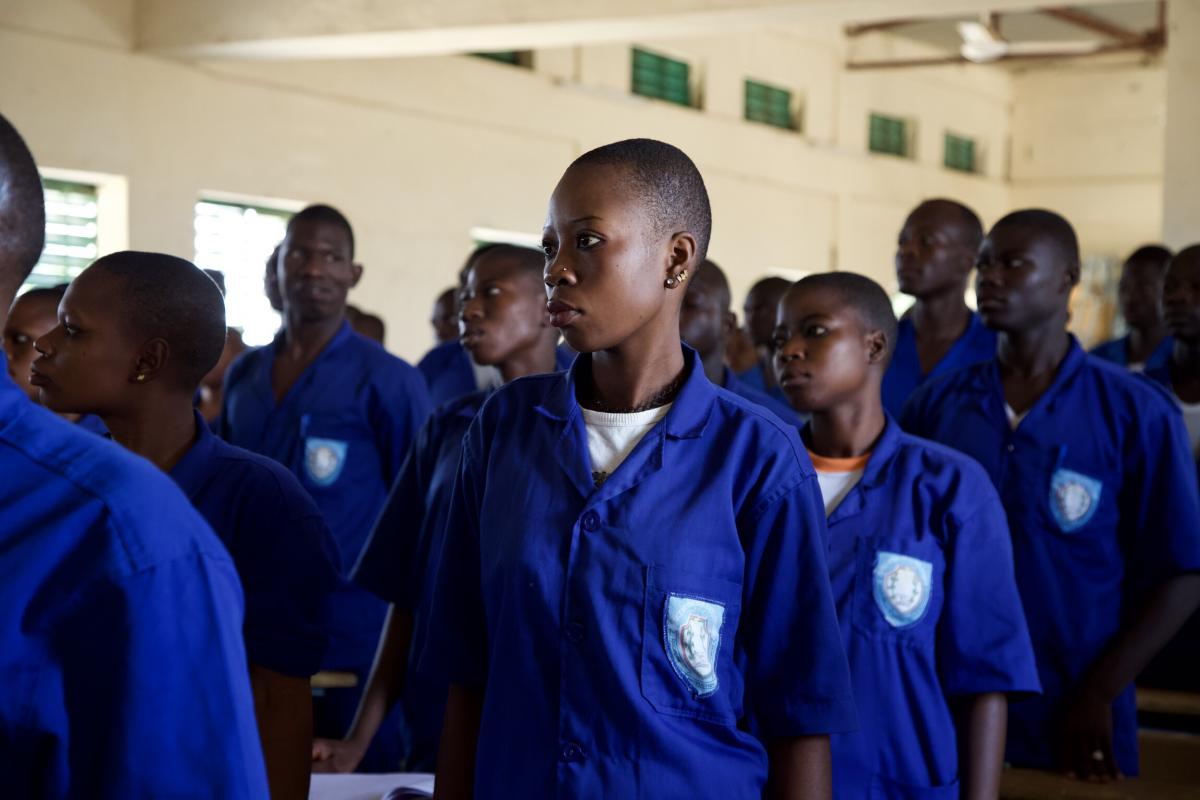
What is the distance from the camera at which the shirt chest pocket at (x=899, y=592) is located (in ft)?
8.18

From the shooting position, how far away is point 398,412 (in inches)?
154

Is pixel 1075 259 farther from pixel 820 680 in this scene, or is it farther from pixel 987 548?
pixel 820 680

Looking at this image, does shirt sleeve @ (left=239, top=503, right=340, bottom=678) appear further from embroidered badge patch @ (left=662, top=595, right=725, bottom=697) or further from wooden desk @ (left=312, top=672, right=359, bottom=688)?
wooden desk @ (left=312, top=672, right=359, bottom=688)

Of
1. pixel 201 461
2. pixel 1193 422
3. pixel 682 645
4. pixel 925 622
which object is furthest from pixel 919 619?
pixel 1193 422

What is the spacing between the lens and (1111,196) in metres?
15.8

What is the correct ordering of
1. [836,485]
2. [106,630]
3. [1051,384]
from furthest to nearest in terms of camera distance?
[1051,384]
[836,485]
[106,630]

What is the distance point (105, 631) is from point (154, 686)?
51 millimetres

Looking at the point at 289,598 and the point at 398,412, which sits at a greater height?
the point at 398,412

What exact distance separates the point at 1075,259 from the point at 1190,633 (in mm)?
1048

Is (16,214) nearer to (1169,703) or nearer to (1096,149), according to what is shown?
(1169,703)

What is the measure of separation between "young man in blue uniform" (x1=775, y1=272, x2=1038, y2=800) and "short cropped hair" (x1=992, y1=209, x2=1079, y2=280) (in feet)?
3.54

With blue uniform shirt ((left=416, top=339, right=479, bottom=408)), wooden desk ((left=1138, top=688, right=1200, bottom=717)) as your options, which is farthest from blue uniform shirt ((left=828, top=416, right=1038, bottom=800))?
blue uniform shirt ((left=416, top=339, right=479, bottom=408))

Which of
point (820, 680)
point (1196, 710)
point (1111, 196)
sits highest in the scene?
point (1111, 196)

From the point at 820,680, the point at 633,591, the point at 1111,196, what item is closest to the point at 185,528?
the point at 633,591
